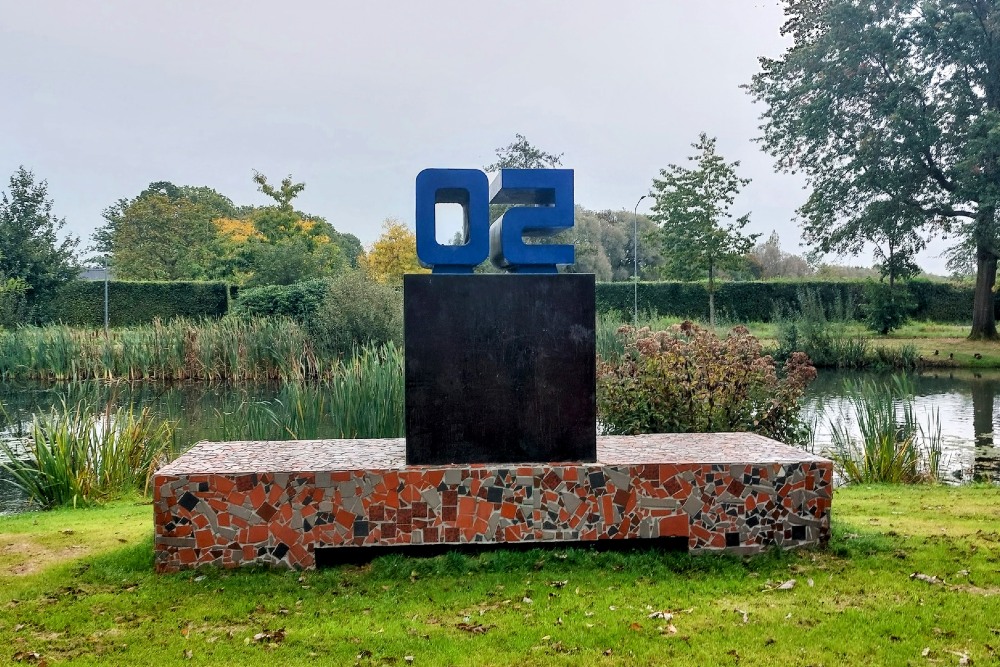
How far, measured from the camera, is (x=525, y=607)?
3730mm

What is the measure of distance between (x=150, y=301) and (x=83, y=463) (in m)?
20.6

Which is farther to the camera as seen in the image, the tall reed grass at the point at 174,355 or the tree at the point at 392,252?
the tree at the point at 392,252

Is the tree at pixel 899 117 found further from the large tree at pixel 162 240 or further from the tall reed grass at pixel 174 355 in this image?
the large tree at pixel 162 240

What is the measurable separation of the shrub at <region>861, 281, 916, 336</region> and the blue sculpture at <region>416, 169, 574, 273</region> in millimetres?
20786

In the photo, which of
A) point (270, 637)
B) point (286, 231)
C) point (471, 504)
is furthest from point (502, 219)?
point (286, 231)

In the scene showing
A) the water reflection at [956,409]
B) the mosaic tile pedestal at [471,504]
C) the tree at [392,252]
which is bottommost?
the water reflection at [956,409]

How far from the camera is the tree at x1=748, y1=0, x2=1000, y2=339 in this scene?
65.2 ft

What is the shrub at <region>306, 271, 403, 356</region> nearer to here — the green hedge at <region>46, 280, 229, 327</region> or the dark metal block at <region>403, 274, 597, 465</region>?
the green hedge at <region>46, 280, 229, 327</region>

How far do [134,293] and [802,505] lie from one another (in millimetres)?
24819

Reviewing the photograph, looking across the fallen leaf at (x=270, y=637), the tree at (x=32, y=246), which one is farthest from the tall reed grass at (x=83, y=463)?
the tree at (x=32, y=246)

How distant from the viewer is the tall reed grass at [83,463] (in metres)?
6.52

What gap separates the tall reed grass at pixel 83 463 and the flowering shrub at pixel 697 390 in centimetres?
378

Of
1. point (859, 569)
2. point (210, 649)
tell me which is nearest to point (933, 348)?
point (859, 569)

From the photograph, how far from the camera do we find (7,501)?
22.9 feet
